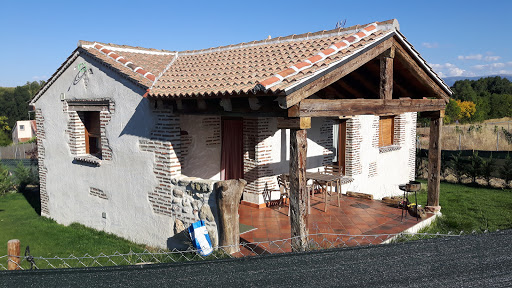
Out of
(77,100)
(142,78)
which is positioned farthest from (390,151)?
(77,100)

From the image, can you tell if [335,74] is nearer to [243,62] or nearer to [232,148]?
[243,62]

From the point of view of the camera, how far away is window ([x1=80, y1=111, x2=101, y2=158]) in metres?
9.27

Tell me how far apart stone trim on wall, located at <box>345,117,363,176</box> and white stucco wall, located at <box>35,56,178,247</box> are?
5096 millimetres

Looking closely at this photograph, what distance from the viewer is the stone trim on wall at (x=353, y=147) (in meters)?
10.1

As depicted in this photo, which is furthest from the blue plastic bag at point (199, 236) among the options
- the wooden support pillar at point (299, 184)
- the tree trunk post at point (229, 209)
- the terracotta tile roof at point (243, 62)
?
the terracotta tile roof at point (243, 62)

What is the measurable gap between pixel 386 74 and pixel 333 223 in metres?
2.82

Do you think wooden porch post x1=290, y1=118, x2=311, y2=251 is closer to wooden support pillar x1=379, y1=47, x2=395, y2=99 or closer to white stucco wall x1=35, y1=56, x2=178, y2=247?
wooden support pillar x1=379, y1=47, x2=395, y2=99

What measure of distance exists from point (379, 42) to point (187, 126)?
4.02m

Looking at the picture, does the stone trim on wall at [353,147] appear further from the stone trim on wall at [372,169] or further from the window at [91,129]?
the window at [91,129]

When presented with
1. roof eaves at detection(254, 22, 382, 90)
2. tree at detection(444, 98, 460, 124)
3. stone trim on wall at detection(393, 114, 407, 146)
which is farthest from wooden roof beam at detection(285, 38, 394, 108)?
tree at detection(444, 98, 460, 124)

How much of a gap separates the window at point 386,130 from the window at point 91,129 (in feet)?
25.6

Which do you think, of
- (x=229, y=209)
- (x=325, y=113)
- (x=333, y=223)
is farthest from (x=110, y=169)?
(x=325, y=113)

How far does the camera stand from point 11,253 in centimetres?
394

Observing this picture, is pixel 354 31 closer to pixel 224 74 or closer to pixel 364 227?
pixel 224 74
